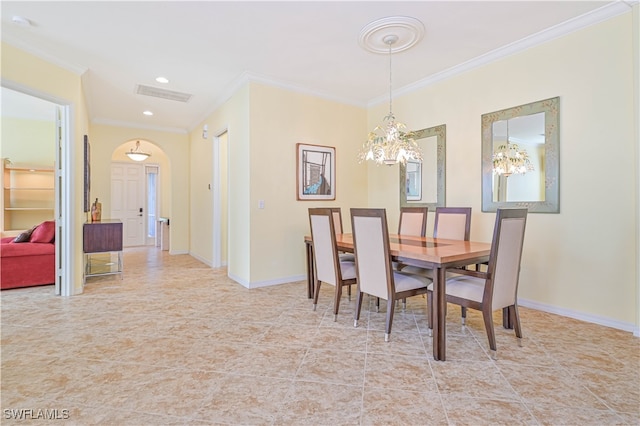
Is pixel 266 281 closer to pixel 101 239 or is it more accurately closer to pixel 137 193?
pixel 101 239

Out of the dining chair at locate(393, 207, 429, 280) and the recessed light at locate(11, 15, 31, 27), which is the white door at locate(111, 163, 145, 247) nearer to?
the recessed light at locate(11, 15, 31, 27)

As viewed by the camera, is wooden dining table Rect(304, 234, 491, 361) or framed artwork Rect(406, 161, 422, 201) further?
framed artwork Rect(406, 161, 422, 201)

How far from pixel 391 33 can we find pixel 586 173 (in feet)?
7.27

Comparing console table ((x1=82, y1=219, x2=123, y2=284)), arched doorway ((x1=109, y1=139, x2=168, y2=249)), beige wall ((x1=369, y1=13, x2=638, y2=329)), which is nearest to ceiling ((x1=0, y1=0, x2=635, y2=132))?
beige wall ((x1=369, y1=13, x2=638, y2=329))

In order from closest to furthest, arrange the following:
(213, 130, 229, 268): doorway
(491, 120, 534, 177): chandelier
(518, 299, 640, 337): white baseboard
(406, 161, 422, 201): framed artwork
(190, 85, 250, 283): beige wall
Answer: (518, 299, 640, 337): white baseboard
(491, 120, 534, 177): chandelier
(190, 85, 250, 283): beige wall
(406, 161, 422, 201): framed artwork
(213, 130, 229, 268): doorway

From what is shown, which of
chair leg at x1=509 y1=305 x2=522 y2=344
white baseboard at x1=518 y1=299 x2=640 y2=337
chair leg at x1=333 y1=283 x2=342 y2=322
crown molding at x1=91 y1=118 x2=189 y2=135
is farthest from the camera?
crown molding at x1=91 y1=118 x2=189 y2=135

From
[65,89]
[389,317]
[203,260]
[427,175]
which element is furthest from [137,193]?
[389,317]

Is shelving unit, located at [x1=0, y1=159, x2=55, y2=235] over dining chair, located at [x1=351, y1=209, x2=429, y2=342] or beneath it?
over

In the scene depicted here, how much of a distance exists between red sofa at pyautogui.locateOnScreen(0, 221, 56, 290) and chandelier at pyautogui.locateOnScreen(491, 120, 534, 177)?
221 inches

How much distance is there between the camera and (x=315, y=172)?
184 inches

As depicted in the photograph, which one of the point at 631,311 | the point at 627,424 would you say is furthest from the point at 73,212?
the point at 631,311

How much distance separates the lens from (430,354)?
89.6 inches

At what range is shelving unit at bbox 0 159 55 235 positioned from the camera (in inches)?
222

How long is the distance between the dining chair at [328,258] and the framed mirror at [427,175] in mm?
1747
